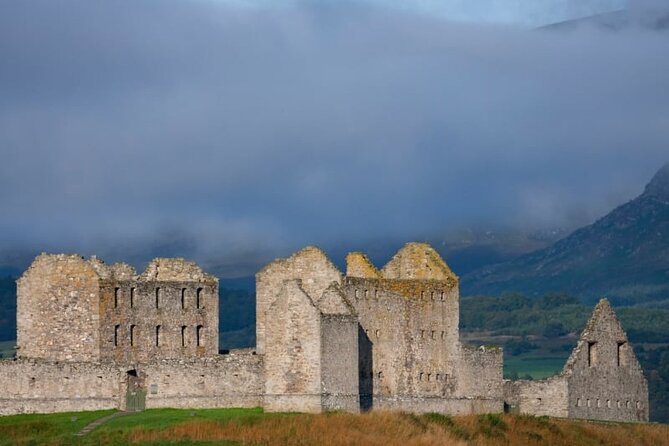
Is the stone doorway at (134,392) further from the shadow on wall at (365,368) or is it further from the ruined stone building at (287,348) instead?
the shadow on wall at (365,368)

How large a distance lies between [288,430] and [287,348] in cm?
774

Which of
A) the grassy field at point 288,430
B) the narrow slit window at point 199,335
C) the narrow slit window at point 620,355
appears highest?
the narrow slit window at point 199,335

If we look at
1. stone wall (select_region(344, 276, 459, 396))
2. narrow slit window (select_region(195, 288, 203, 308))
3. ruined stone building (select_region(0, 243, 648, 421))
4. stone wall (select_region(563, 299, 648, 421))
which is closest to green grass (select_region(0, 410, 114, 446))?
ruined stone building (select_region(0, 243, 648, 421))

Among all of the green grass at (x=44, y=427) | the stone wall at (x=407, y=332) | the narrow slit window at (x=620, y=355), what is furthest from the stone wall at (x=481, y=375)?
the green grass at (x=44, y=427)

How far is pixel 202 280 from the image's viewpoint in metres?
100

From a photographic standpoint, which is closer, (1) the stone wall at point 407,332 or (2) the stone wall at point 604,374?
(1) the stone wall at point 407,332

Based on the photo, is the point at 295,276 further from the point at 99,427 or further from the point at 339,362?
the point at 99,427

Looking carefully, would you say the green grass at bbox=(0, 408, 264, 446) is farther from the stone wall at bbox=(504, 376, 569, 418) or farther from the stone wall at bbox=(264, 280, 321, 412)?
the stone wall at bbox=(504, 376, 569, 418)

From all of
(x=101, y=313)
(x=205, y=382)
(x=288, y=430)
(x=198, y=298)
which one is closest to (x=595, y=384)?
(x=198, y=298)

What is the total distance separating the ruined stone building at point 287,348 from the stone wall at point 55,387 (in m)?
0.04

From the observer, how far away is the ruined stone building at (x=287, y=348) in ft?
296

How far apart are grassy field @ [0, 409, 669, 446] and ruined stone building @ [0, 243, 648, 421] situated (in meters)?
2.29

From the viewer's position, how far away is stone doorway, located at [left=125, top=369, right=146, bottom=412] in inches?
3654

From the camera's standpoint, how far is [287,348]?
295 feet
